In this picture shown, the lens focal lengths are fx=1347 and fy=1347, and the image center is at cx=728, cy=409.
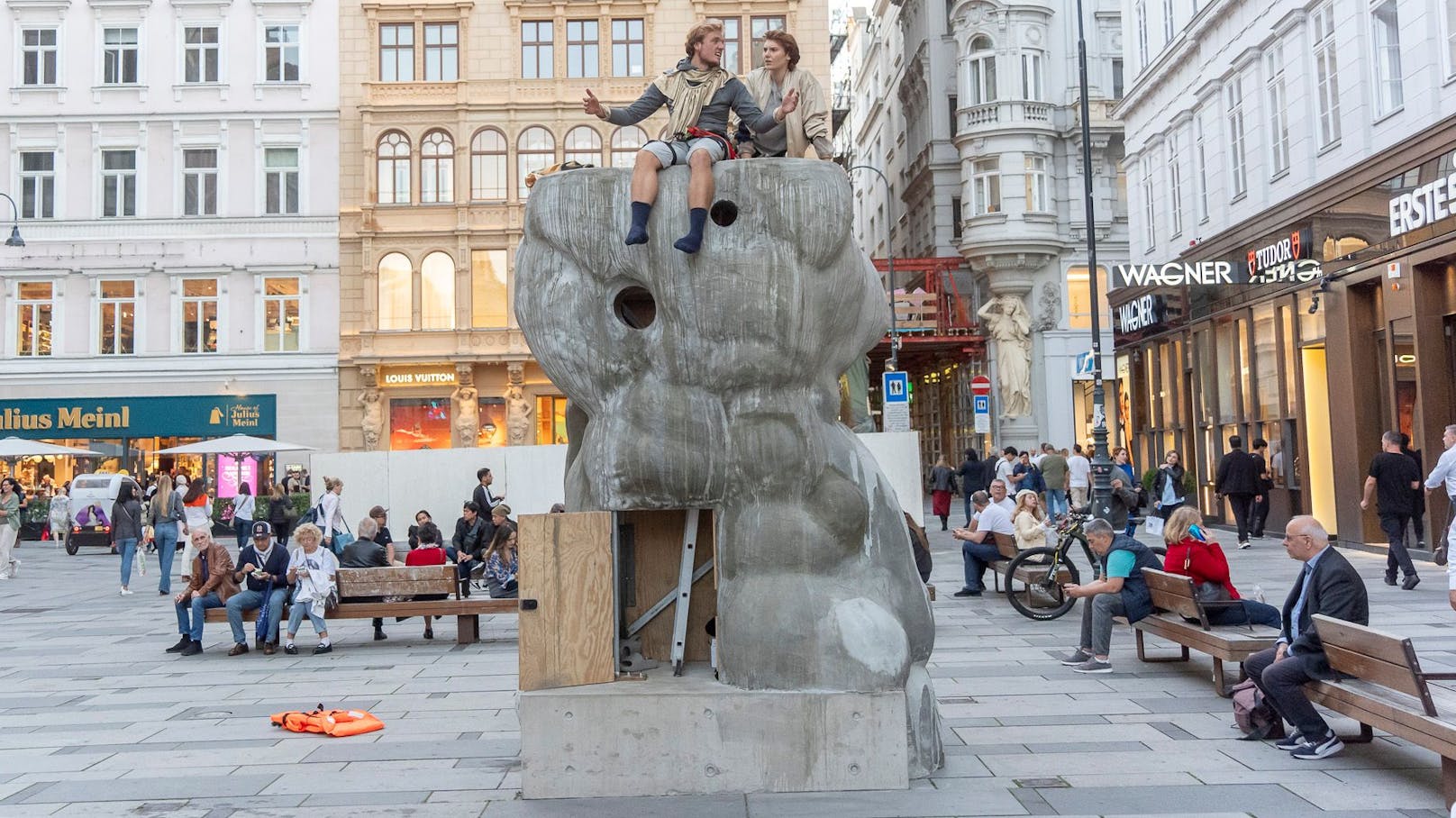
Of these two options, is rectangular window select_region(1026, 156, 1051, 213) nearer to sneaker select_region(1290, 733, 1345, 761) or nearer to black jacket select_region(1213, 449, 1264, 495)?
black jacket select_region(1213, 449, 1264, 495)

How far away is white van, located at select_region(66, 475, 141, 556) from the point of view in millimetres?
28344

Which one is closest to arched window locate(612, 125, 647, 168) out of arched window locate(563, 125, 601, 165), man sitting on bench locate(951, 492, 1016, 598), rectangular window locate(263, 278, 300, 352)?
arched window locate(563, 125, 601, 165)

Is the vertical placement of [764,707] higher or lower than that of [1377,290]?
lower

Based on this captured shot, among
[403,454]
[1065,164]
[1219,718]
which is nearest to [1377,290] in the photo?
[1219,718]

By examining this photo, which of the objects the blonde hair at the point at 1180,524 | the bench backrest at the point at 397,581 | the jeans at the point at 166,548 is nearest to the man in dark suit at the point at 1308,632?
the blonde hair at the point at 1180,524

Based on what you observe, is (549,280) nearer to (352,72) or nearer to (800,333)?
(800,333)

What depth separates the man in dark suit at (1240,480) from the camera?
2131 cm

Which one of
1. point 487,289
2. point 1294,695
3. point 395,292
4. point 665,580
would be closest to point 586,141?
point 487,289

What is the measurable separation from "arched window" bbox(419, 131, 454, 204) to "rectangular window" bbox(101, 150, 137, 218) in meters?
8.24

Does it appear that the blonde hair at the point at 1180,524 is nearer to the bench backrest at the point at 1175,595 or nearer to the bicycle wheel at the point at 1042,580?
the bench backrest at the point at 1175,595

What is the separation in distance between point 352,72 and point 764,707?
36023 millimetres

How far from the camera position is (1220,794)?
6.55 metres

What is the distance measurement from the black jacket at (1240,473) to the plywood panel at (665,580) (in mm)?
15660

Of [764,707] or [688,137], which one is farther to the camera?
[688,137]
